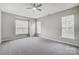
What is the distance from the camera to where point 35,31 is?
25.1ft

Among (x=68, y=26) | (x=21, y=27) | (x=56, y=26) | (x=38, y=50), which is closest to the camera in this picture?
(x=38, y=50)

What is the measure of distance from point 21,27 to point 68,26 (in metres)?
4.58

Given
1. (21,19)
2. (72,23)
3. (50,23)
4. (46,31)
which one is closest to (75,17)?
(72,23)

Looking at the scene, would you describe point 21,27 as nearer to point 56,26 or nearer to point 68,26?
point 56,26

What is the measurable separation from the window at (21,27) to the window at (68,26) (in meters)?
4.14

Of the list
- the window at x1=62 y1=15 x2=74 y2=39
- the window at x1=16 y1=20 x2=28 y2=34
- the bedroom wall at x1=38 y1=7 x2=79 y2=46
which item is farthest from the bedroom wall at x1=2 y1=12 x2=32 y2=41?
the window at x1=62 y1=15 x2=74 y2=39

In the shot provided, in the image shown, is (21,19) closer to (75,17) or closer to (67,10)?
(67,10)

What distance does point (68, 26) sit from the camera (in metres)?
4.17

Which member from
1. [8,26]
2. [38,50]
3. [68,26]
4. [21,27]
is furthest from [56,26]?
[8,26]

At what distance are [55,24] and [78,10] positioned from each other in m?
1.91

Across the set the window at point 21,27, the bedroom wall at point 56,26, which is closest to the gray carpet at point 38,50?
the bedroom wall at point 56,26

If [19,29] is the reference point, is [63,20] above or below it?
above

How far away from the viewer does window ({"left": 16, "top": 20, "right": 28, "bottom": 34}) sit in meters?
5.95

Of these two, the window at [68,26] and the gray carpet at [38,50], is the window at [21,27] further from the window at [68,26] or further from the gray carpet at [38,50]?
the window at [68,26]
